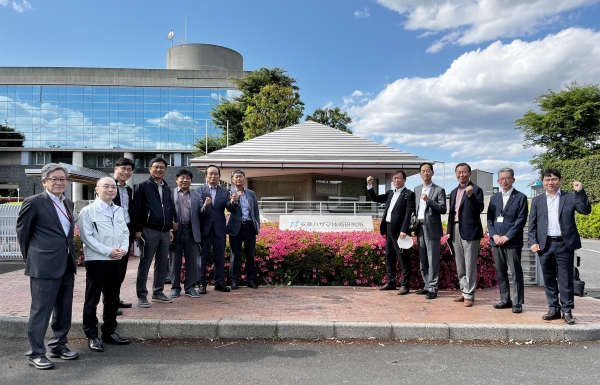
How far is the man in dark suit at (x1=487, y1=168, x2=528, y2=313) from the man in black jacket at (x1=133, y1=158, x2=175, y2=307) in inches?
186

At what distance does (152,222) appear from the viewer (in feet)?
19.0

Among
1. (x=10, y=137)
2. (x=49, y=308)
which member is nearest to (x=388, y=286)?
(x=49, y=308)

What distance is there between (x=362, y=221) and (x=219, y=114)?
30.3 meters

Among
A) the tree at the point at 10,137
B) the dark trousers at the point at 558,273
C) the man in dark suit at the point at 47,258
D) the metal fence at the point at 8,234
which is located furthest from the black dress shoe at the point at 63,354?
the tree at the point at 10,137

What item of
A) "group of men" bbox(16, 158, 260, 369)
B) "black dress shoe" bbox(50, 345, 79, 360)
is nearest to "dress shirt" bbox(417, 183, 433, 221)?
"group of men" bbox(16, 158, 260, 369)

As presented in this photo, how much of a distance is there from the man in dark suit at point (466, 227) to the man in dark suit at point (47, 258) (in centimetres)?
520

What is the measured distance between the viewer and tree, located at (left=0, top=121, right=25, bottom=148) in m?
57.3

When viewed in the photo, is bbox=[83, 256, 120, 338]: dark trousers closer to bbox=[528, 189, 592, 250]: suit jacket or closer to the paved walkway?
the paved walkway

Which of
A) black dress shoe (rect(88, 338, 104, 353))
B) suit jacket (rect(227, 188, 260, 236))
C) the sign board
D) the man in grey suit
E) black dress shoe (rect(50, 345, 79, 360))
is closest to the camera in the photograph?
black dress shoe (rect(50, 345, 79, 360))

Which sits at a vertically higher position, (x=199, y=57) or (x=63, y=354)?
(x=199, y=57)

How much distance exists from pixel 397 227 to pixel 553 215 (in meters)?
2.29

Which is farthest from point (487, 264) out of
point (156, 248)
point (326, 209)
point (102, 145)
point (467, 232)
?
point (102, 145)

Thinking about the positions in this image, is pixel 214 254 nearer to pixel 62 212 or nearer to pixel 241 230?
pixel 241 230

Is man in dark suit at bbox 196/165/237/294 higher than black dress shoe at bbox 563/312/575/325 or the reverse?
higher
